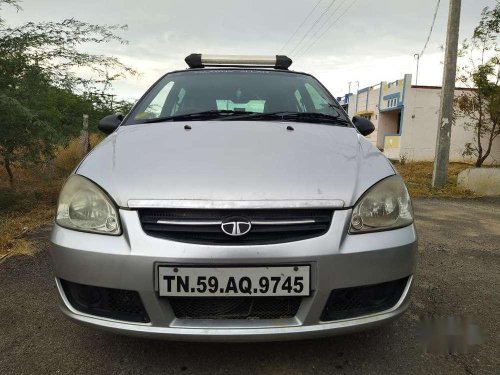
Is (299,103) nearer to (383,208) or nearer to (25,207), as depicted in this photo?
(383,208)

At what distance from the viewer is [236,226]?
157cm

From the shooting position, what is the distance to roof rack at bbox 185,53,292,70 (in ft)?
11.0

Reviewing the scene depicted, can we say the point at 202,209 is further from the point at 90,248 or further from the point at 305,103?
the point at 305,103

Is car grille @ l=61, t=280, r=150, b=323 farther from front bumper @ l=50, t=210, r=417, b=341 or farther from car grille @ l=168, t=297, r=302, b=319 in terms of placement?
car grille @ l=168, t=297, r=302, b=319

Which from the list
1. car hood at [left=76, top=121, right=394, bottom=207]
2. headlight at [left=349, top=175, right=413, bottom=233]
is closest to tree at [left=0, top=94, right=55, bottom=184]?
car hood at [left=76, top=121, right=394, bottom=207]

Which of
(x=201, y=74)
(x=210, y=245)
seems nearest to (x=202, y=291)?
(x=210, y=245)

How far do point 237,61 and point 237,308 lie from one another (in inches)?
88.9

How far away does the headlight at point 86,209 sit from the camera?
1.67 m

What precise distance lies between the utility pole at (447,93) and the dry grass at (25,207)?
6697 mm

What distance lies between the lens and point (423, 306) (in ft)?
8.29

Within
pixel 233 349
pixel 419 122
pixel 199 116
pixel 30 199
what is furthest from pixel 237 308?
pixel 419 122

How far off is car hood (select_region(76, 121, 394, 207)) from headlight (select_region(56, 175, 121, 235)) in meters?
0.04

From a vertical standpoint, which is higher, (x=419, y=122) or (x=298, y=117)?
(x=419, y=122)

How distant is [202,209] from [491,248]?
3.41 meters
